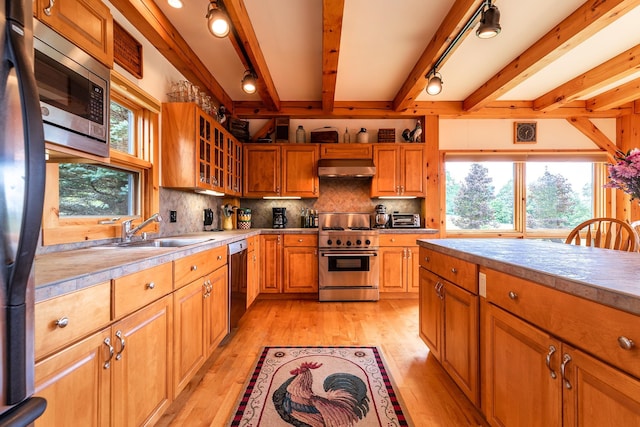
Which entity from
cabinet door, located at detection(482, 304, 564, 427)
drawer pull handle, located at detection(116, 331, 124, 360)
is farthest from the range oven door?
drawer pull handle, located at detection(116, 331, 124, 360)

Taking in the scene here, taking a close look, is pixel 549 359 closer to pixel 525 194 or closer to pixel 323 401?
pixel 323 401

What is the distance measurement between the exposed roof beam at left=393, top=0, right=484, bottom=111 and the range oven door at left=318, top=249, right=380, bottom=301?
6.80ft

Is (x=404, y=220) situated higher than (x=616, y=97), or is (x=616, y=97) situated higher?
(x=616, y=97)

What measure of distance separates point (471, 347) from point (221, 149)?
2.93 meters

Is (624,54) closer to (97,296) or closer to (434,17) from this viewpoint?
(434,17)

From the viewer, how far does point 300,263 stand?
149 inches

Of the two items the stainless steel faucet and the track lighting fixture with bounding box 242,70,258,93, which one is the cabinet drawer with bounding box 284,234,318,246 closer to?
the track lighting fixture with bounding box 242,70,258,93

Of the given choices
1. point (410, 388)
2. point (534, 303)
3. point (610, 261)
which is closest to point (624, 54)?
point (610, 261)

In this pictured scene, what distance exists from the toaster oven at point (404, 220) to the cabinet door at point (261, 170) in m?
1.73

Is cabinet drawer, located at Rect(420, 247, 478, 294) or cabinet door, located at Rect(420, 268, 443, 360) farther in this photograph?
cabinet door, located at Rect(420, 268, 443, 360)

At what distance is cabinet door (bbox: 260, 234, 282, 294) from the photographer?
12.3ft

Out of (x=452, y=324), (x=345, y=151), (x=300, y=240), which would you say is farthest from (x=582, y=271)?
(x=345, y=151)

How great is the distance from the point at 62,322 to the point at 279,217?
332 cm

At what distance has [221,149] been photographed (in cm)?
320
